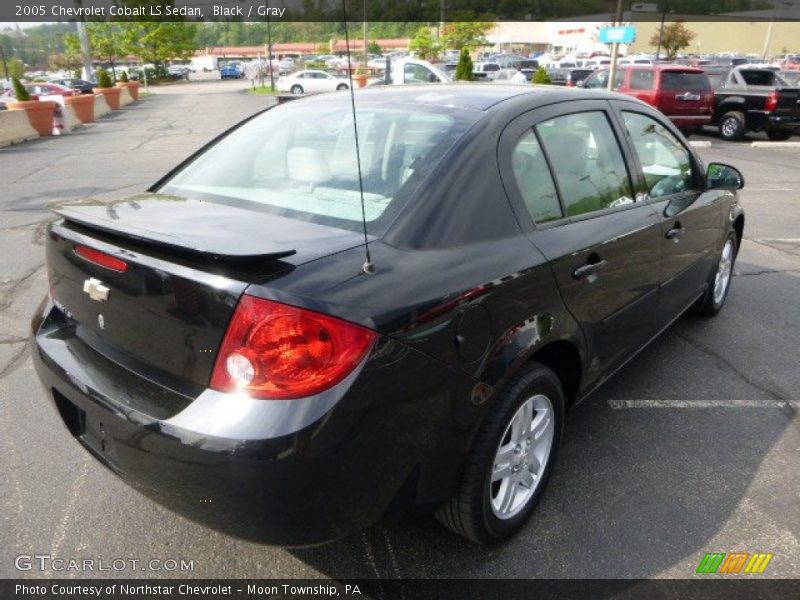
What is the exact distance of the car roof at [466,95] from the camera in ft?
8.57

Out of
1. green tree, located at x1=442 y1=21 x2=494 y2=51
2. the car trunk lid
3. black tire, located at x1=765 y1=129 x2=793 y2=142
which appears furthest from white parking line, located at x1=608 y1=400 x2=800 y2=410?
green tree, located at x1=442 y1=21 x2=494 y2=51

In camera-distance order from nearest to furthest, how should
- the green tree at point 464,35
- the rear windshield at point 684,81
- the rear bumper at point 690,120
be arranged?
the rear windshield at point 684,81 → the rear bumper at point 690,120 → the green tree at point 464,35

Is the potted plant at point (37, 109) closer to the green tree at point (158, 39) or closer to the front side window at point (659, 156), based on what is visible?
the front side window at point (659, 156)

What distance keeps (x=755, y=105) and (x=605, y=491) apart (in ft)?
52.4

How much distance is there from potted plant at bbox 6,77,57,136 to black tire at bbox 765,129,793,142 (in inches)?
768

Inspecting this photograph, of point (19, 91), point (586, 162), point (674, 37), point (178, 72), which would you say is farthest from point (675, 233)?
point (674, 37)

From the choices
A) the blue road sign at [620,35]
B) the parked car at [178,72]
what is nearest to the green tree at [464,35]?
the parked car at [178,72]

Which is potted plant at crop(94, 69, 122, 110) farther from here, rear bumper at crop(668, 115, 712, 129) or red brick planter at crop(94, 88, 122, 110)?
rear bumper at crop(668, 115, 712, 129)

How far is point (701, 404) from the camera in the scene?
343 cm

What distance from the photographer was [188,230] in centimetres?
193

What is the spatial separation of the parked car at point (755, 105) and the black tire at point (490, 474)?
52.0 ft

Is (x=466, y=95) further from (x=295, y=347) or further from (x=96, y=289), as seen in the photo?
(x=96, y=289)

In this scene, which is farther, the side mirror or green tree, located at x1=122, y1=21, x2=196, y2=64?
green tree, located at x1=122, y1=21, x2=196, y2=64

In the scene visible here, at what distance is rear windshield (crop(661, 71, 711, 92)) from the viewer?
47.8 ft
